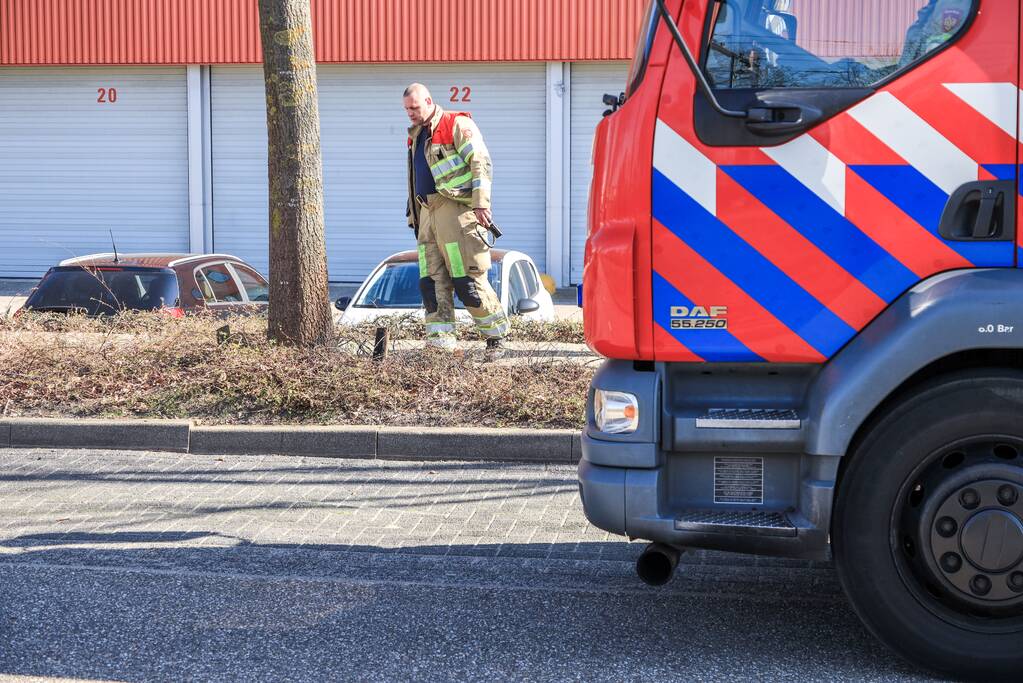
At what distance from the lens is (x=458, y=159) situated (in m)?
9.16

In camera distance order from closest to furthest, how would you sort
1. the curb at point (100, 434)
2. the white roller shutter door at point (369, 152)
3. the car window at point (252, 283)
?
1. the curb at point (100, 434)
2. the car window at point (252, 283)
3. the white roller shutter door at point (369, 152)

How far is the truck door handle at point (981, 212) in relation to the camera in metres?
3.94

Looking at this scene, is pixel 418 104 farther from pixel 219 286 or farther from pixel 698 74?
pixel 698 74

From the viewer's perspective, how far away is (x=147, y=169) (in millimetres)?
23906

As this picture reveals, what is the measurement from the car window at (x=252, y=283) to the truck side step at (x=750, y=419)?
363 inches

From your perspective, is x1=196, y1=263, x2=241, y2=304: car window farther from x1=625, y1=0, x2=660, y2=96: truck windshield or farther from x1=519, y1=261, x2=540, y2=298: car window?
x1=625, y1=0, x2=660, y2=96: truck windshield

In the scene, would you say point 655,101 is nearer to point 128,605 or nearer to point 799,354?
point 799,354

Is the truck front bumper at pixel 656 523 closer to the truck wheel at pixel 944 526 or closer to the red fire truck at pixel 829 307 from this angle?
the red fire truck at pixel 829 307

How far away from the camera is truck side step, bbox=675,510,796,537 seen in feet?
13.2

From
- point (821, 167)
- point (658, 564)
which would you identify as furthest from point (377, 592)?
point (821, 167)

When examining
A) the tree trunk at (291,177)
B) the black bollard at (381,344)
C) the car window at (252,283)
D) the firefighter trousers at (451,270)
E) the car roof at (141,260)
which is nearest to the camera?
the black bollard at (381,344)

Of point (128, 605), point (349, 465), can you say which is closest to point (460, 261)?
point (349, 465)

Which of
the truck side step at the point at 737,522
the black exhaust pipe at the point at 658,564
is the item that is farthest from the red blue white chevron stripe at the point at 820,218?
the black exhaust pipe at the point at 658,564

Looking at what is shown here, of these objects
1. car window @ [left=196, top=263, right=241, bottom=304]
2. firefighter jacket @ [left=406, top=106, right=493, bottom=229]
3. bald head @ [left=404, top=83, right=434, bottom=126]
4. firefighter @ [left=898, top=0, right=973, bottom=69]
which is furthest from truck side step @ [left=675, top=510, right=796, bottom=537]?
car window @ [left=196, top=263, right=241, bottom=304]
